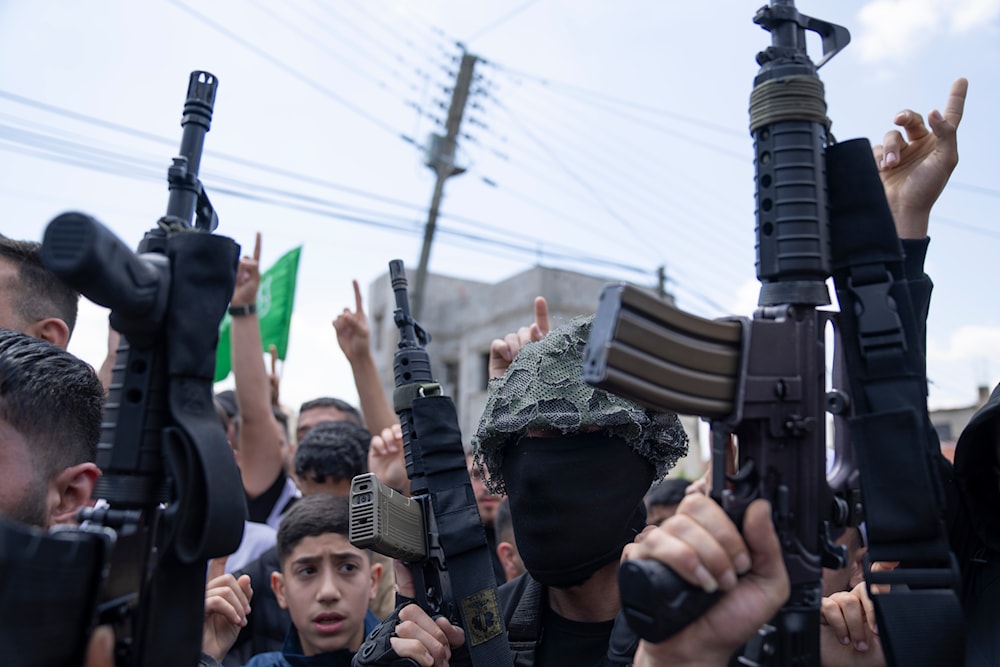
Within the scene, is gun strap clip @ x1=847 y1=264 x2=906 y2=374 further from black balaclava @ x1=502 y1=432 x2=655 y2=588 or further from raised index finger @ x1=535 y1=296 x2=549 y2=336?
raised index finger @ x1=535 y1=296 x2=549 y2=336

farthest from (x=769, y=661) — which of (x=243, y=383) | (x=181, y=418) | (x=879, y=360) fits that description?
(x=243, y=383)

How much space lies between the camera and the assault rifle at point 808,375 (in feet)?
5.31

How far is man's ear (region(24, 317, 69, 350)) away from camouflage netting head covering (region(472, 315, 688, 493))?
1.66 m

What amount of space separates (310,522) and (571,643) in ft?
5.28

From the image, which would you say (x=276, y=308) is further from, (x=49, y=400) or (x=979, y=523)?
(x=979, y=523)

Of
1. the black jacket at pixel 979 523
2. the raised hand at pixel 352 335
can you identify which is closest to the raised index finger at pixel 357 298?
the raised hand at pixel 352 335

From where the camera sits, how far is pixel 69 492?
224 cm

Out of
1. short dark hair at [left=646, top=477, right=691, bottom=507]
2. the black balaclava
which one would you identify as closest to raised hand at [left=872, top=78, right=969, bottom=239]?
the black balaclava

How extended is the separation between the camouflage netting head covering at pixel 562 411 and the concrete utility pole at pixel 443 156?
12.0 metres

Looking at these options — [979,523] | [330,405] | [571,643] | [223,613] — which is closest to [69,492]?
[223,613]

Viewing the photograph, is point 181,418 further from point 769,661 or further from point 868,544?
point 868,544

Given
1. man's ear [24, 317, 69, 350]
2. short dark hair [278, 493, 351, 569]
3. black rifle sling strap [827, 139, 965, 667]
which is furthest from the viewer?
short dark hair [278, 493, 351, 569]

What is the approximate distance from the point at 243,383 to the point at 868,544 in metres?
3.72

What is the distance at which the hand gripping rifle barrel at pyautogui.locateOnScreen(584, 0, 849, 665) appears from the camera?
5.08ft
